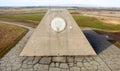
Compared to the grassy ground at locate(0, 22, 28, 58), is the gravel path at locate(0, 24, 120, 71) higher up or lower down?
higher up

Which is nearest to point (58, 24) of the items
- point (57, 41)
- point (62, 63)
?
point (57, 41)

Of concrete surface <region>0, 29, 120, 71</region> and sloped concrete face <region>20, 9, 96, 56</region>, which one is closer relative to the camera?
concrete surface <region>0, 29, 120, 71</region>

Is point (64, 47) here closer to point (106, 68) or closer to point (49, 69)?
point (49, 69)

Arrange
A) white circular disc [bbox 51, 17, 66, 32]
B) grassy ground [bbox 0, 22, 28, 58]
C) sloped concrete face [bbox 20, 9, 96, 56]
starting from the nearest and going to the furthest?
sloped concrete face [bbox 20, 9, 96, 56] < white circular disc [bbox 51, 17, 66, 32] < grassy ground [bbox 0, 22, 28, 58]

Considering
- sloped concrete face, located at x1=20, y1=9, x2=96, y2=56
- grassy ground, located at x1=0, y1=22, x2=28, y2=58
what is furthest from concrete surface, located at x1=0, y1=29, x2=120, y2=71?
grassy ground, located at x1=0, y1=22, x2=28, y2=58

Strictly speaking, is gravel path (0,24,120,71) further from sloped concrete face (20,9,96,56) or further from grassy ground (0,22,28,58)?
grassy ground (0,22,28,58)

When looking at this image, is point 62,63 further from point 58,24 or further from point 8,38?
point 8,38
